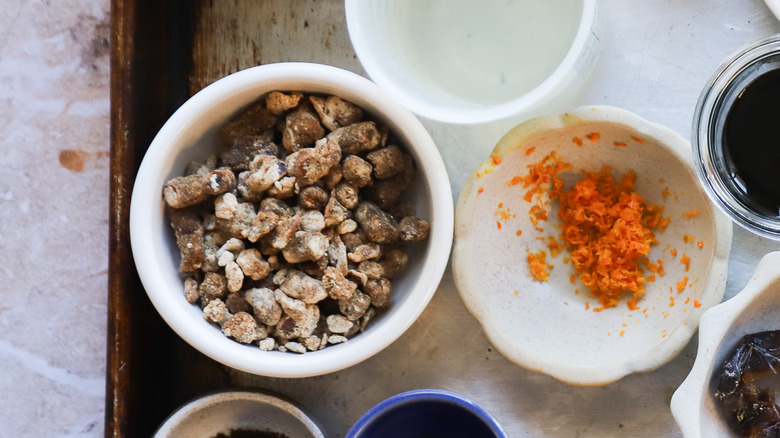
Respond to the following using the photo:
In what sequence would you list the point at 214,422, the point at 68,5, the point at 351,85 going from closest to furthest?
the point at 351,85, the point at 214,422, the point at 68,5

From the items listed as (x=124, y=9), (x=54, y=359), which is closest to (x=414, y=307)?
(x=124, y=9)

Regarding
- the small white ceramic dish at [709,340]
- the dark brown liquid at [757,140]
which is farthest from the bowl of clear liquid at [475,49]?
the small white ceramic dish at [709,340]

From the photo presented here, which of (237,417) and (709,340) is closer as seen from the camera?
(709,340)

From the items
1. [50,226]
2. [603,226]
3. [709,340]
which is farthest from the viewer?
[50,226]

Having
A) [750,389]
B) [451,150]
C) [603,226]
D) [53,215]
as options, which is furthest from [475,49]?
[53,215]

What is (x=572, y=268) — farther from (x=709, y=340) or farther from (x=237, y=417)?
(x=237, y=417)

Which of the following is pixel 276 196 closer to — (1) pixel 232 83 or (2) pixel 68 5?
(1) pixel 232 83

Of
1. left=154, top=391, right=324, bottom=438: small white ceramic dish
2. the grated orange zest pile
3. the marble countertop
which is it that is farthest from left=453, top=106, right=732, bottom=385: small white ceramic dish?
the marble countertop
